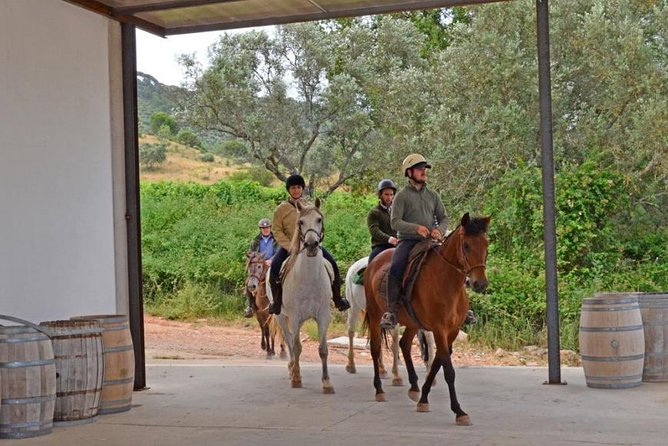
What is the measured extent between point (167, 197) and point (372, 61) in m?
6.48

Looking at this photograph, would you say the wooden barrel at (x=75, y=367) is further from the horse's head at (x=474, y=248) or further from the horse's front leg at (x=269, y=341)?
the horse's front leg at (x=269, y=341)

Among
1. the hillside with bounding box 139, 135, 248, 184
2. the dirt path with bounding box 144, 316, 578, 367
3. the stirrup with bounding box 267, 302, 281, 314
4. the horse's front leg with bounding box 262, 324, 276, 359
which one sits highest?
the hillside with bounding box 139, 135, 248, 184

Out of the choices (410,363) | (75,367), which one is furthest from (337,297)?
(75,367)

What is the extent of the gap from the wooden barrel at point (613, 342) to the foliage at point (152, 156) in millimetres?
27609

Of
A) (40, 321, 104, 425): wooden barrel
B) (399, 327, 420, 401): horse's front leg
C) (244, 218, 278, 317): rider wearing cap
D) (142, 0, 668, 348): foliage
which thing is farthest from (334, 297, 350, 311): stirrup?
(142, 0, 668, 348): foliage

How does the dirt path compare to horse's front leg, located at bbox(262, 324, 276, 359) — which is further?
horse's front leg, located at bbox(262, 324, 276, 359)

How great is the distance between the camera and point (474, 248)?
318 inches

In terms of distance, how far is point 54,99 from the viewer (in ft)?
30.9

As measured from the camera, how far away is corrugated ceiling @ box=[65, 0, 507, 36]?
1002cm

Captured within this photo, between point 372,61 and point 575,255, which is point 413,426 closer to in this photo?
point 575,255

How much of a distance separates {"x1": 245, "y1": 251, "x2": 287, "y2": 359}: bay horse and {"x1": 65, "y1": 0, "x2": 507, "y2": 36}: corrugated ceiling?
16.4 ft

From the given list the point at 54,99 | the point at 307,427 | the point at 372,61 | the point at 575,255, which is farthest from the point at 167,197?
the point at 307,427

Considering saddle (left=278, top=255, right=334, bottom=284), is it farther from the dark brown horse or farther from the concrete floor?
the dark brown horse

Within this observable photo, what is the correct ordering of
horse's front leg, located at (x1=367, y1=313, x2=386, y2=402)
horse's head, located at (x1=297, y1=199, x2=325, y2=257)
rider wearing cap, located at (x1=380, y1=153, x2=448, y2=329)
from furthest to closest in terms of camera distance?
1. horse's head, located at (x1=297, y1=199, x2=325, y2=257)
2. horse's front leg, located at (x1=367, y1=313, x2=386, y2=402)
3. rider wearing cap, located at (x1=380, y1=153, x2=448, y2=329)
